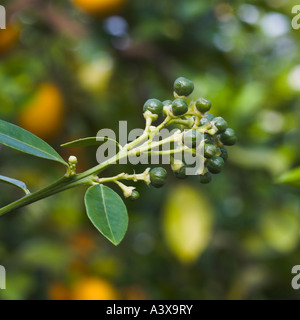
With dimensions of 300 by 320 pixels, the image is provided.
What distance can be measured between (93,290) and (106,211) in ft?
2.72

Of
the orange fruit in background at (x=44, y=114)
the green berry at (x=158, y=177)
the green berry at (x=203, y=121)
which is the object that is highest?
the orange fruit in background at (x=44, y=114)

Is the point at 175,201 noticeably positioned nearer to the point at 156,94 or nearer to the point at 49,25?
the point at 156,94

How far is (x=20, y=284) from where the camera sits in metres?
1.08

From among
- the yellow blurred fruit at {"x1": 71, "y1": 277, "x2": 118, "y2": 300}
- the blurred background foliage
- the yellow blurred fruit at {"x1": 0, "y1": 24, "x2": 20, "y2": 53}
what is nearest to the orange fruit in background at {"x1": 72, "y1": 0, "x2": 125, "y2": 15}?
the blurred background foliage

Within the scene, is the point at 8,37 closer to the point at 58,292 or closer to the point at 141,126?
the point at 141,126

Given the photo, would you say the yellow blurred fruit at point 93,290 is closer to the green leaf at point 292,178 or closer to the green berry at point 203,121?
the green leaf at point 292,178

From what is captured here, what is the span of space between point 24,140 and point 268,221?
98 centimetres

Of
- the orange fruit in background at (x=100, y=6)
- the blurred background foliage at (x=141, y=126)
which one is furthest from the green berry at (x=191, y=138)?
the orange fruit in background at (x=100, y=6)

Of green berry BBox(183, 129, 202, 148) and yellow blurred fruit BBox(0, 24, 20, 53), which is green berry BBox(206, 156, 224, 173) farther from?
yellow blurred fruit BBox(0, 24, 20, 53)

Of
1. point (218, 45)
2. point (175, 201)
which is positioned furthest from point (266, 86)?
point (175, 201)

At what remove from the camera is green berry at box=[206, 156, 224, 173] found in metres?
0.42

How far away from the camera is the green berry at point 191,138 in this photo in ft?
1.34

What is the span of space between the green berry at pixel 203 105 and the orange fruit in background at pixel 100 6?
3.13ft

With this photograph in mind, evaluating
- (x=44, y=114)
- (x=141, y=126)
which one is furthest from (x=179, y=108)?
(x=141, y=126)
